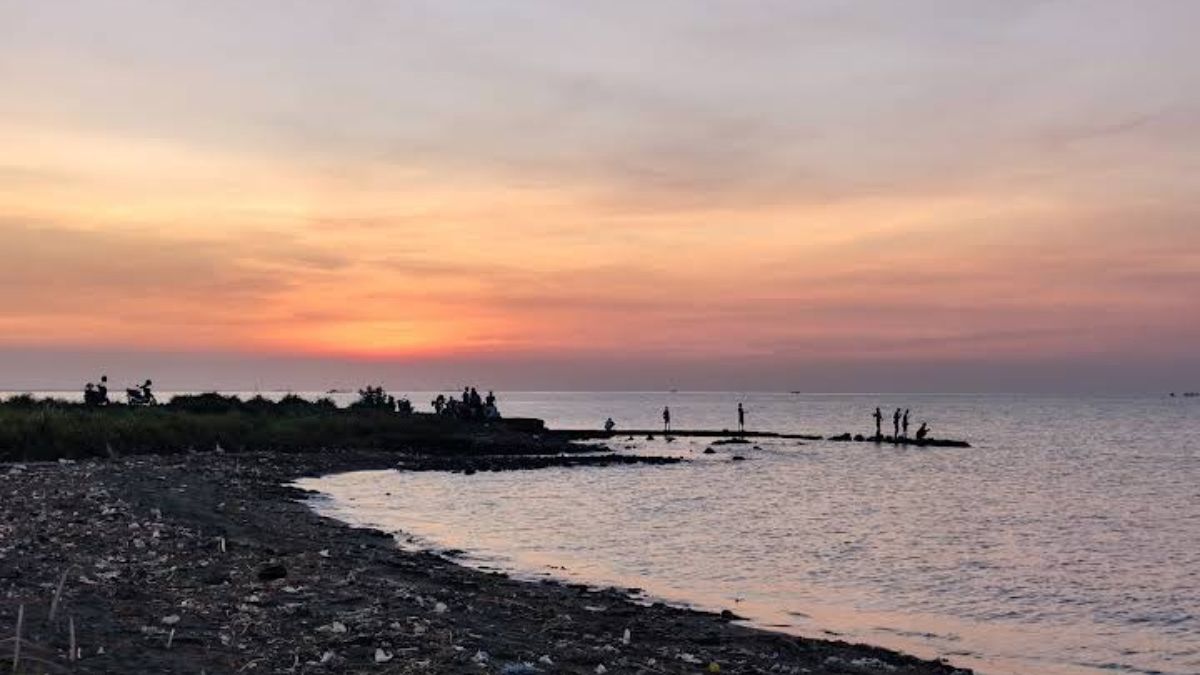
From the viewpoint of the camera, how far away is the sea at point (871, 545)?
2186 cm

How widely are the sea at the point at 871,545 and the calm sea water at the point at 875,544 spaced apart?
110mm

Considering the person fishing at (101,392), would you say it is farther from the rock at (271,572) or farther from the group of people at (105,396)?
the rock at (271,572)

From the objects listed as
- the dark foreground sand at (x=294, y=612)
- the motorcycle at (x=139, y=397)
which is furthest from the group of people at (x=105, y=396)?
the dark foreground sand at (x=294, y=612)

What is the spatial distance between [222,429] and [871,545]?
44112 mm

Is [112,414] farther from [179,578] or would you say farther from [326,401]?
[179,578]

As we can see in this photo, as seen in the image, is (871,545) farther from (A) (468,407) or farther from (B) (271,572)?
(A) (468,407)

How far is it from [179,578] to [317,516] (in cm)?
1677

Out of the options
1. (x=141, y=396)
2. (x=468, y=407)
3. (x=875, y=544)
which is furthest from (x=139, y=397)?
(x=875, y=544)

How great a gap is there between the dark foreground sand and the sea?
363 centimetres

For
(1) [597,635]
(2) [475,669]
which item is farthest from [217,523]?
(2) [475,669]

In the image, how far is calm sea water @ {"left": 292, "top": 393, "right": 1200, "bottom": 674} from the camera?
72.0 ft

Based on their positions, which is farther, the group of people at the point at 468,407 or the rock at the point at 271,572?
the group of people at the point at 468,407

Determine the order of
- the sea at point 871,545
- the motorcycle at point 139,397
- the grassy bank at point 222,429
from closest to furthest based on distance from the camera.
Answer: the sea at point 871,545, the grassy bank at point 222,429, the motorcycle at point 139,397

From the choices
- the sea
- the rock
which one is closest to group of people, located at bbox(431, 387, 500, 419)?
the sea
